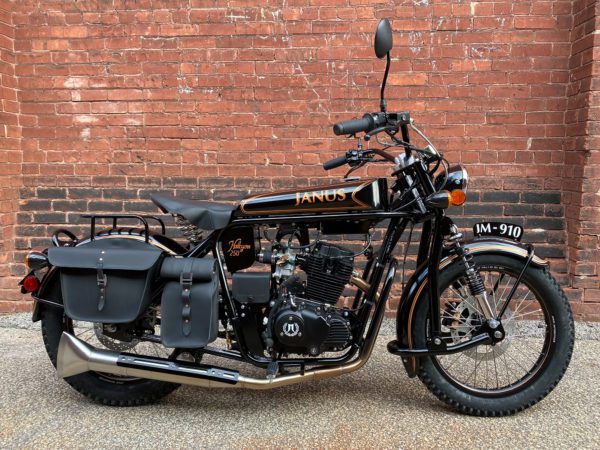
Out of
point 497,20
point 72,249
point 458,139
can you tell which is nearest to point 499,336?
point 458,139

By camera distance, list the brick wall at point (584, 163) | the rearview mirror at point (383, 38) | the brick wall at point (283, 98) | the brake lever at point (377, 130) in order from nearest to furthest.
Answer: the rearview mirror at point (383, 38), the brake lever at point (377, 130), the brick wall at point (584, 163), the brick wall at point (283, 98)

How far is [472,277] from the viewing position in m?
2.55

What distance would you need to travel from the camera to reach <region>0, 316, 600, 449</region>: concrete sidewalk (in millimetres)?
2406

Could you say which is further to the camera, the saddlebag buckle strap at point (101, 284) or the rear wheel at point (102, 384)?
the rear wheel at point (102, 384)

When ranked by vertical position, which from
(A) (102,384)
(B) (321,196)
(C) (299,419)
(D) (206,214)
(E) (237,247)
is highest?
(B) (321,196)

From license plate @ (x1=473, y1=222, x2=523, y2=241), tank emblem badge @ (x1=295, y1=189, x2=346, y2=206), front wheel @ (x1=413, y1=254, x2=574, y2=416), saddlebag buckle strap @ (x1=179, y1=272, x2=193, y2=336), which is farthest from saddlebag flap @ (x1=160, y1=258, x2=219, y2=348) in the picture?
license plate @ (x1=473, y1=222, x2=523, y2=241)

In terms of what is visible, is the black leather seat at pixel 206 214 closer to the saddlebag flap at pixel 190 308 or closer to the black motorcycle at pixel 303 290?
the black motorcycle at pixel 303 290

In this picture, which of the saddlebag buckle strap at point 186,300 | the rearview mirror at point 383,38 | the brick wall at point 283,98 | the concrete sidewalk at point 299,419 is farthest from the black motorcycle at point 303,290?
the brick wall at point 283,98

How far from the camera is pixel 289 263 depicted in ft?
8.35

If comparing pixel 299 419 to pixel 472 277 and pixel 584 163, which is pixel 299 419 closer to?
pixel 472 277

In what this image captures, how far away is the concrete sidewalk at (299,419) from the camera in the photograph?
7.89ft

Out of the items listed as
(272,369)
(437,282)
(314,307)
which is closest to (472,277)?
(437,282)

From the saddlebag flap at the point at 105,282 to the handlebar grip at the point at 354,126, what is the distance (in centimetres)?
110

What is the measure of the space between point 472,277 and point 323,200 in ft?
2.92
